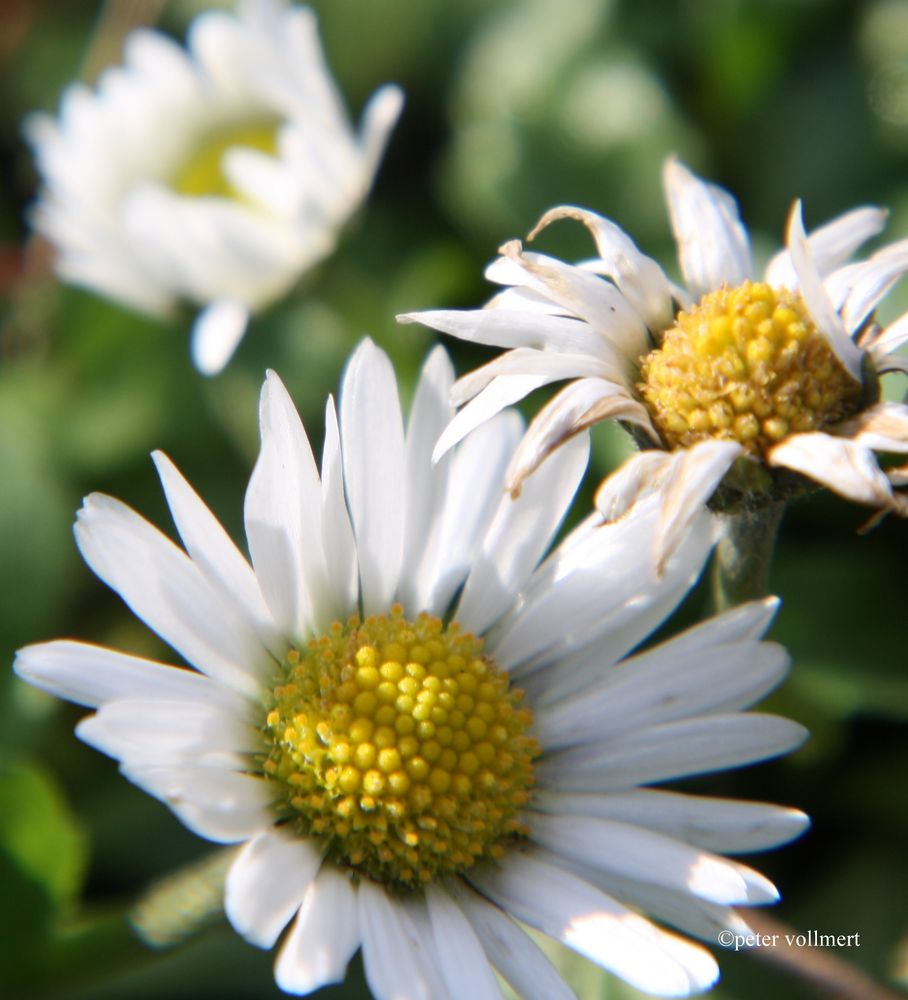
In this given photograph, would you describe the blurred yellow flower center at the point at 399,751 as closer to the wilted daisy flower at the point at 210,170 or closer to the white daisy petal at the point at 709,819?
the white daisy petal at the point at 709,819

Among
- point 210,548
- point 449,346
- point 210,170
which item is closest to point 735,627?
point 210,548

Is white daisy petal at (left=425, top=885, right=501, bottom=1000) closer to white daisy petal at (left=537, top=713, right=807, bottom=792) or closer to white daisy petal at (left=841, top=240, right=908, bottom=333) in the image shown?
white daisy petal at (left=537, top=713, right=807, bottom=792)

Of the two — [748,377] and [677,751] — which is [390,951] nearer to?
[677,751]

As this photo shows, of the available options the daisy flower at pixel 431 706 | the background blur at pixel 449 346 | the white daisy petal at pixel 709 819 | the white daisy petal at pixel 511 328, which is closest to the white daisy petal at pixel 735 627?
the daisy flower at pixel 431 706

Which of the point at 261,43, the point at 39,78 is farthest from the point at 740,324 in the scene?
the point at 39,78

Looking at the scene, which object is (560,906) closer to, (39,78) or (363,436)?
(363,436)
